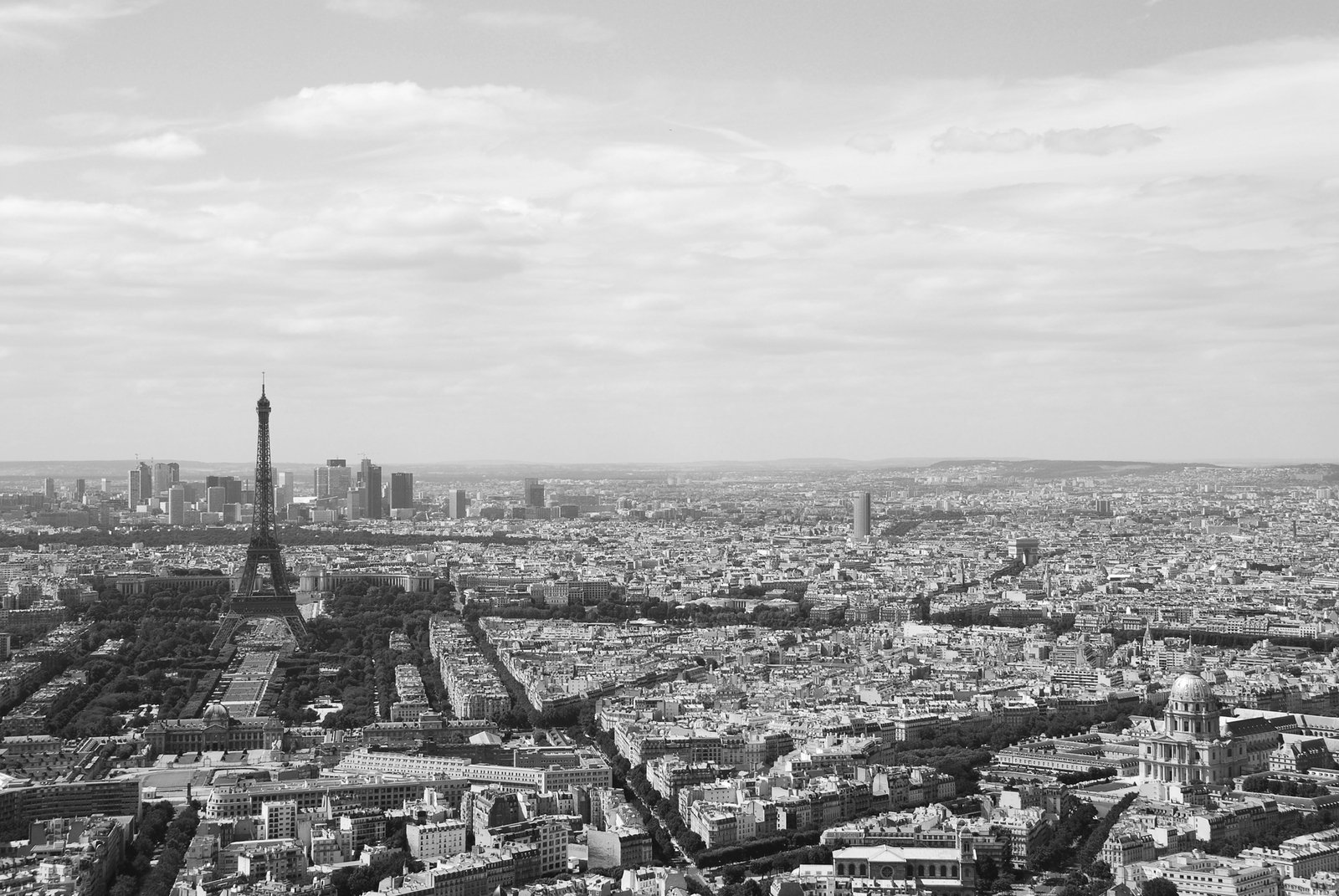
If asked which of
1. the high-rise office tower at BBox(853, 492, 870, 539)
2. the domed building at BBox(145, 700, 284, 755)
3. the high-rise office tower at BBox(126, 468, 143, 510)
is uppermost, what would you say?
the high-rise office tower at BBox(126, 468, 143, 510)

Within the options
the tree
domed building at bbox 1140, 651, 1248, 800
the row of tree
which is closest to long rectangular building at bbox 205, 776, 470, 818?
the row of tree

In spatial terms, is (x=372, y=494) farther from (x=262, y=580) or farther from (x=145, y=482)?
(x=262, y=580)

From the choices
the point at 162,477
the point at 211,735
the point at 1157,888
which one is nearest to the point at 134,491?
the point at 162,477

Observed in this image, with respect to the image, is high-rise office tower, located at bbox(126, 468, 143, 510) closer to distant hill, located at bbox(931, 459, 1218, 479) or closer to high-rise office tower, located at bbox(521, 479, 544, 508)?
high-rise office tower, located at bbox(521, 479, 544, 508)

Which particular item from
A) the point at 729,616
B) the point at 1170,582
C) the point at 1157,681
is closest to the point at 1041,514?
the point at 1170,582

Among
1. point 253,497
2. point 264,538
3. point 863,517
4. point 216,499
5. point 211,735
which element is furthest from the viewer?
point 253,497

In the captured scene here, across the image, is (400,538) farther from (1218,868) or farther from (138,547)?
(1218,868)
